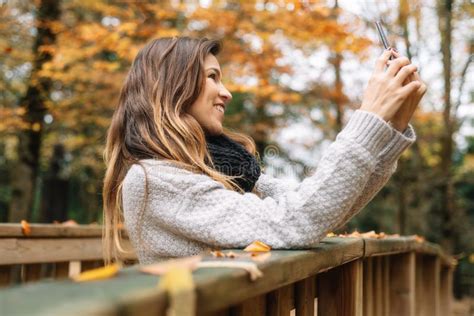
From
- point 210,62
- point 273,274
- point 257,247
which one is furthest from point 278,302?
point 210,62

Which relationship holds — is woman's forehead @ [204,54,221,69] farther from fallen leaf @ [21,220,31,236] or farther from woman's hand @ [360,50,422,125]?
fallen leaf @ [21,220,31,236]

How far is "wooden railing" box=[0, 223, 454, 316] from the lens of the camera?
632 millimetres

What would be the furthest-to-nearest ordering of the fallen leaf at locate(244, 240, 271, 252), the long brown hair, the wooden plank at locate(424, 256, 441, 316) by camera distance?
the wooden plank at locate(424, 256, 441, 316) → the long brown hair → the fallen leaf at locate(244, 240, 271, 252)

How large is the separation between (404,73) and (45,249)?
2295mm

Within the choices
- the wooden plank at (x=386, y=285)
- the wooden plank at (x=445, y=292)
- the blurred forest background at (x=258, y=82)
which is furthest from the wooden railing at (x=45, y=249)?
the wooden plank at (x=445, y=292)

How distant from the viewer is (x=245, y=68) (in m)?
8.12

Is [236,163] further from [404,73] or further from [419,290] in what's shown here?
[419,290]

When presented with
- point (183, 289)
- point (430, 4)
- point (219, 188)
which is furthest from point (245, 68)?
point (183, 289)

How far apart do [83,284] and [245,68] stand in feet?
24.7

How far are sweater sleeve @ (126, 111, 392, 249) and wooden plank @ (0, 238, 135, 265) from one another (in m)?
1.59

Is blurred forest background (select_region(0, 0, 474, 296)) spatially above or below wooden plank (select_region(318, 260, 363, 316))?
above

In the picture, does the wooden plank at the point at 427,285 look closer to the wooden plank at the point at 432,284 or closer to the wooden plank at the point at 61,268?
the wooden plank at the point at 432,284

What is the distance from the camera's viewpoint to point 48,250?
10.6 ft

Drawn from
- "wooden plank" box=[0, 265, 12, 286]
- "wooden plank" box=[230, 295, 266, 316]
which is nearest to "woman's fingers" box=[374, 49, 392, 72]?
"wooden plank" box=[230, 295, 266, 316]
